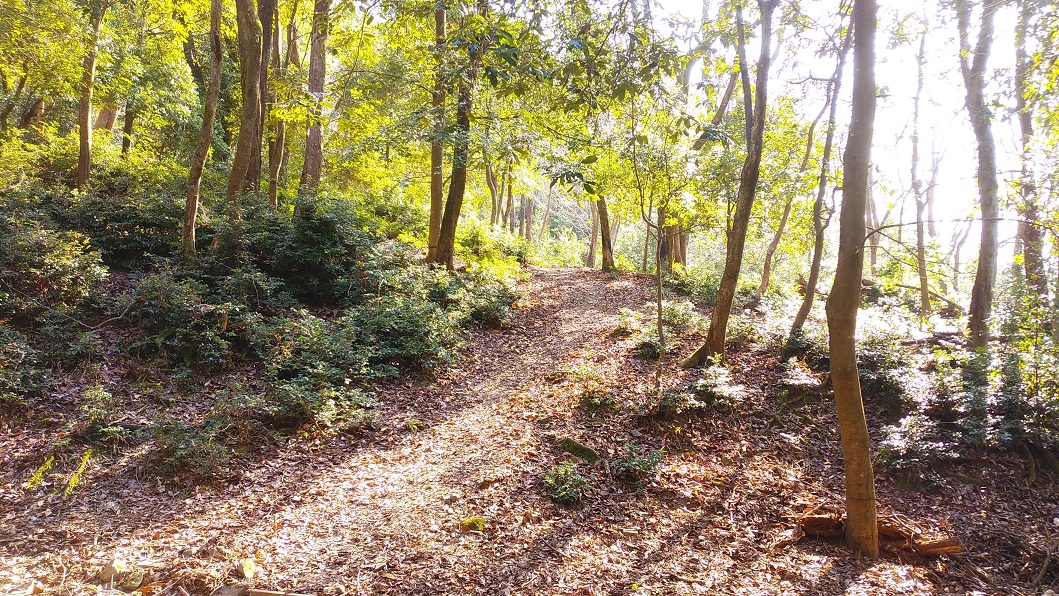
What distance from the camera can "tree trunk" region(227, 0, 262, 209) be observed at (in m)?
9.80

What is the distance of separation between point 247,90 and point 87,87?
207 inches

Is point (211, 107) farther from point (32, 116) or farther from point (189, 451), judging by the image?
point (32, 116)

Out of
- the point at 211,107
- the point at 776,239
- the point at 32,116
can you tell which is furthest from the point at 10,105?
the point at 776,239

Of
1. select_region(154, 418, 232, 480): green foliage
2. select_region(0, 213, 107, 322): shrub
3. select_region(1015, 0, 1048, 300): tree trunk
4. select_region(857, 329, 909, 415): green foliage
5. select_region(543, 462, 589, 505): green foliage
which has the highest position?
select_region(1015, 0, 1048, 300): tree trunk

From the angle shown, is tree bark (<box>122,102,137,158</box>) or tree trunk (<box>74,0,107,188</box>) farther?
tree bark (<box>122,102,137,158</box>)

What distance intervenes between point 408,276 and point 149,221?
521cm

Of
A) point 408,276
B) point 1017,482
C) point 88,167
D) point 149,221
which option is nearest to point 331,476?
point 408,276

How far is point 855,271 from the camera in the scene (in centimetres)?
446

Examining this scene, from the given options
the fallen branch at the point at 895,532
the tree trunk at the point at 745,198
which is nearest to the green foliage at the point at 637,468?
the fallen branch at the point at 895,532

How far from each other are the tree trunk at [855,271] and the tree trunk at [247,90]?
995 centimetres

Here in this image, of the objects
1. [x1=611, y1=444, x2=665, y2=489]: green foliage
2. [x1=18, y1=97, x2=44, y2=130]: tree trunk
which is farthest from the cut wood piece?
[x1=18, y1=97, x2=44, y2=130]: tree trunk

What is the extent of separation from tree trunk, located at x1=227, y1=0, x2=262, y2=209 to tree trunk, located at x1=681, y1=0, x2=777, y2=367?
9.23m

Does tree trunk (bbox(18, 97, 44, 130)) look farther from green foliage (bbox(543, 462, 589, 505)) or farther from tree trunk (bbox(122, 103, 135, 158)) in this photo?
green foliage (bbox(543, 462, 589, 505))

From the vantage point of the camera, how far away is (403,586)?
4270 millimetres
